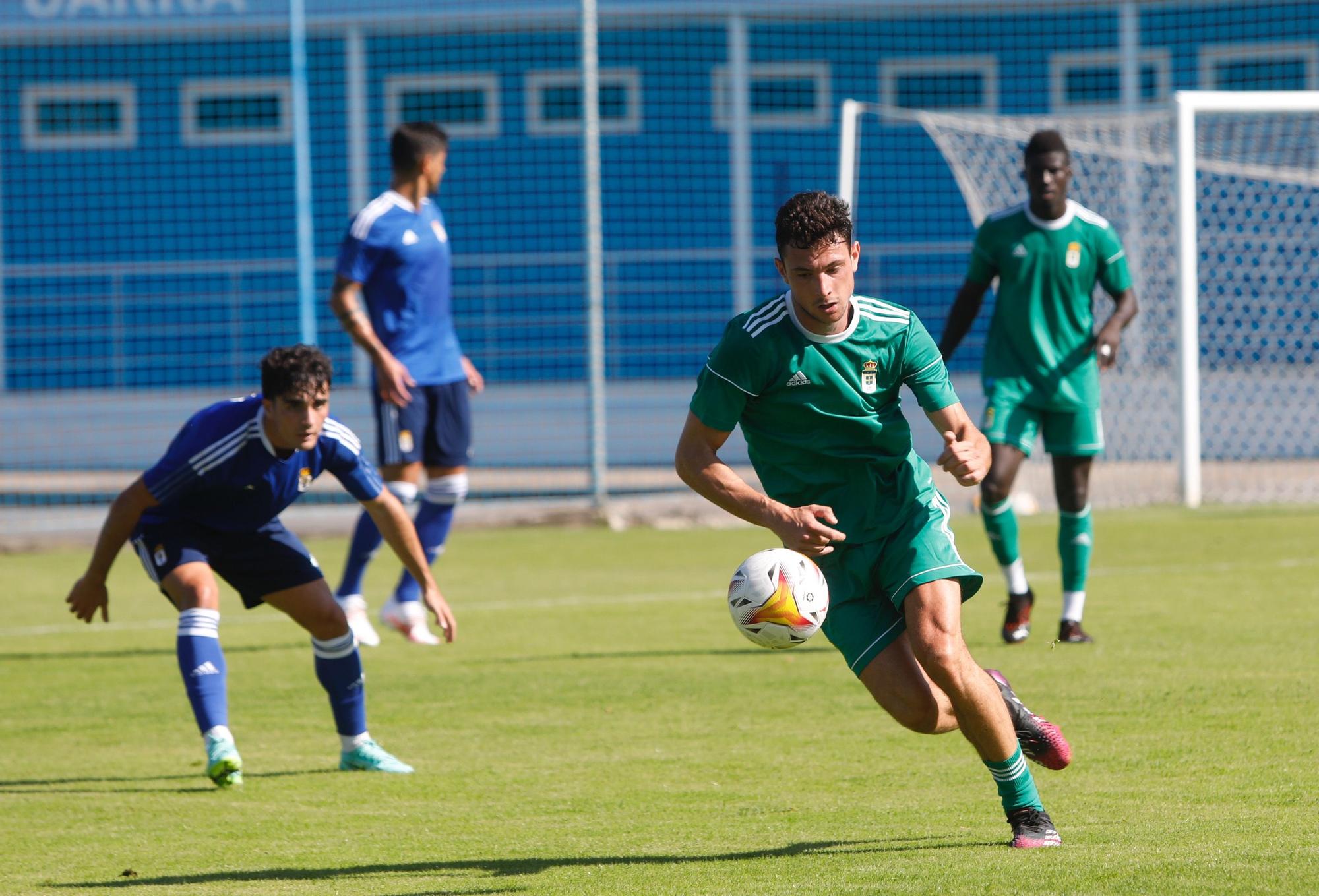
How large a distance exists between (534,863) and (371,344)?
4.14 metres

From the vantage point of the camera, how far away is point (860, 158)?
1922 centimetres

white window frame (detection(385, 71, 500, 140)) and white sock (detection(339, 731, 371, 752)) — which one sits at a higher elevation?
white window frame (detection(385, 71, 500, 140))

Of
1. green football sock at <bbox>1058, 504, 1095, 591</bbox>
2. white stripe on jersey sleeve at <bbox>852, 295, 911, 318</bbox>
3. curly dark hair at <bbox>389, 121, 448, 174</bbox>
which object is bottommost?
green football sock at <bbox>1058, 504, 1095, 591</bbox>

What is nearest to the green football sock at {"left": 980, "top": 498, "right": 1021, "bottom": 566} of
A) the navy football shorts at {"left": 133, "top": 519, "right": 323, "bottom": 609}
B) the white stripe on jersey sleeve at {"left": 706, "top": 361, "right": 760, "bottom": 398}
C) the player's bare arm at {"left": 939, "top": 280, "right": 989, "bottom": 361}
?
the player's bare arm at {"left": 939, "top": 280, "right": 989, "bottom": 361}

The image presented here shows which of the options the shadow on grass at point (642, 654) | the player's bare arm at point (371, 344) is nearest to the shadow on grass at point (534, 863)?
the shadow on grass at point (642, 654)

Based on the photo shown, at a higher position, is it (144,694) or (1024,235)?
(1024,235)

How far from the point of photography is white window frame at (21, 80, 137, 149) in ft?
65.8

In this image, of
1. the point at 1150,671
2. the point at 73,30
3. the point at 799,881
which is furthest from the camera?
the point at 73,30

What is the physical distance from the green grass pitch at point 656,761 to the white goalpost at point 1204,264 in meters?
3.85

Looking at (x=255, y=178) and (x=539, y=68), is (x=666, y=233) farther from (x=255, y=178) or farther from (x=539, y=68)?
(x=255, y=178)

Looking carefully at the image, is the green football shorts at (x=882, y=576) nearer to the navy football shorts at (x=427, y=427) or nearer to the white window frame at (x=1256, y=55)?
the navy football shorts at (x=427, y=427)

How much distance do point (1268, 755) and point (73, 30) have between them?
52.0 ft

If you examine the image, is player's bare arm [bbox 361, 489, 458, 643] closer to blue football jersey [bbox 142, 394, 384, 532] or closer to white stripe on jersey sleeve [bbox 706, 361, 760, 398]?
blue football jersey [bbox 142, 394, 384, 532]

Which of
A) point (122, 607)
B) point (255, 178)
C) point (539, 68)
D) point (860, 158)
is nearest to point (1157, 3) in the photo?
point (860, 158)
